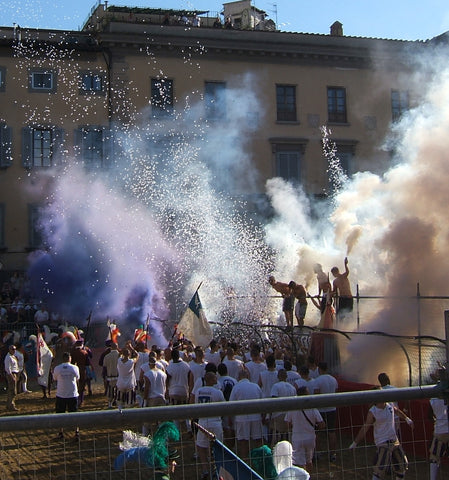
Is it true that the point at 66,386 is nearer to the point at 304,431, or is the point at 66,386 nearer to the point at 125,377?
the point at 125,377

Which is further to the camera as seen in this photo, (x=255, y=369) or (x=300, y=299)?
(x=300, y=299)

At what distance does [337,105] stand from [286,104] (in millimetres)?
2415

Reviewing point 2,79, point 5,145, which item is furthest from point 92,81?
point 5,145

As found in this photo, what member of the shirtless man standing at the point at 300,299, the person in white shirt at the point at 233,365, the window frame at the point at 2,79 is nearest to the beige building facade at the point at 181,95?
the window frame at the point at 2,79

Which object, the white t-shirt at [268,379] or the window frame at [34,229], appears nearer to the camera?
the white t-shirt at [268,379]

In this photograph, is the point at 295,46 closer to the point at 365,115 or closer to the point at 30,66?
the point at 365,115

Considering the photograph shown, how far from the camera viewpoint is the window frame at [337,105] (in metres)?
31.3

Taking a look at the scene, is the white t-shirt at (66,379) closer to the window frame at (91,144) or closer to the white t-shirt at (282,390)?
the white t-shirt at (282,390)

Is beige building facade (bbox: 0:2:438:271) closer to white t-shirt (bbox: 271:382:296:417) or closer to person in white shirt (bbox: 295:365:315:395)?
person in white shirt (bbox: 295:365:315:395)

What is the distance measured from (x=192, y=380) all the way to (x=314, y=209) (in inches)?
757

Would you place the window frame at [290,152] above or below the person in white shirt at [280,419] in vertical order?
above

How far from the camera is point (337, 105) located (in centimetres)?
3144

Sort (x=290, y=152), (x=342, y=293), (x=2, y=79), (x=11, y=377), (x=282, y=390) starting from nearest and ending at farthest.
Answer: (x=282, y=390), (x=11, y=377), (x=342, y=293), (x=2, y=79), (x=290, y=152)

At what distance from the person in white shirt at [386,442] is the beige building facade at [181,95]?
846 inches
